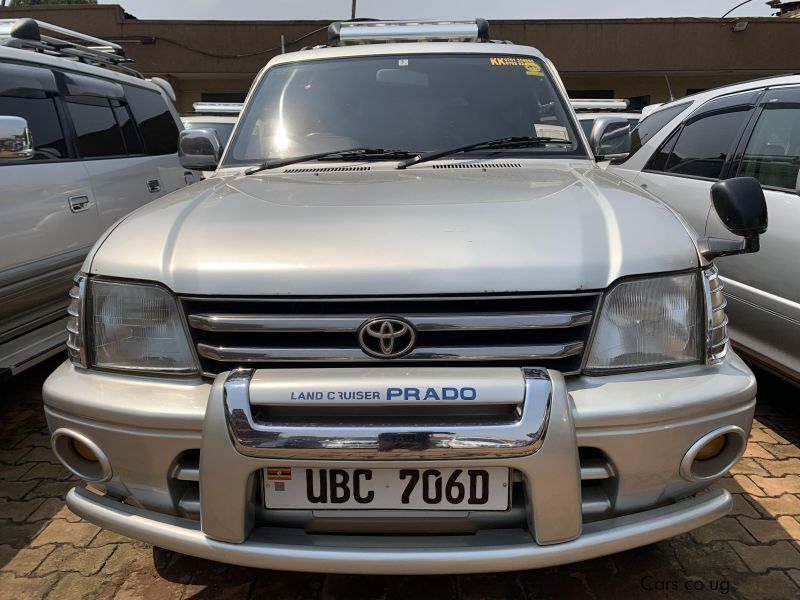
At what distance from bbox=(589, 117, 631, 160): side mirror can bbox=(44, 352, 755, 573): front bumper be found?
1.46 meters

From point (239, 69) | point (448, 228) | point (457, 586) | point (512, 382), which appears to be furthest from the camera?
point (239, 69)

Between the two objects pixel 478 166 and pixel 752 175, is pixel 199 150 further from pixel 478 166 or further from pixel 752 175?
pixel 752 175

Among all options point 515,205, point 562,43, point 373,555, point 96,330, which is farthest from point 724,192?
point 562,43

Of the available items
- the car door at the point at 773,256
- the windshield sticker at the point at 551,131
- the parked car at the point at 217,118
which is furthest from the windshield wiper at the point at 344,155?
the parked car at the point at 217,118

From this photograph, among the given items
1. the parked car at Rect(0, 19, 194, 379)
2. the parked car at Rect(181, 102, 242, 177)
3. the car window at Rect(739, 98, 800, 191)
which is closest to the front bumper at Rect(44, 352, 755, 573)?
the parked car at Rect(0, 19, 194, 379)

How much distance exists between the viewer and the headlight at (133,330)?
5.74 feet

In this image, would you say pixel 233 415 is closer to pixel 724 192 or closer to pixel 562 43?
pixel 724 192

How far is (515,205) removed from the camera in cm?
194

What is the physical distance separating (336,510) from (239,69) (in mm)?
15601

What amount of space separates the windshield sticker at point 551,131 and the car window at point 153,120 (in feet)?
11.0

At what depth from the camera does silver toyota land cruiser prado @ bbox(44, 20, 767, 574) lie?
1.53m

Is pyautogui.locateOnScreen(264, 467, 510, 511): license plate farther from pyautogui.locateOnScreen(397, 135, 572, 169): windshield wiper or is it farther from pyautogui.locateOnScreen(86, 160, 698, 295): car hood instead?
pyautogui.locateOnScreen(397, 135, 572, 169): windshield wiper

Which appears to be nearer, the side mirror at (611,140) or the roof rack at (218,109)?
the side mirror at (611,140)

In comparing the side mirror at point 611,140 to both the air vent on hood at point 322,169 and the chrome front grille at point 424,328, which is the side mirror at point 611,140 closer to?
the air vent on hood at point 322,169
